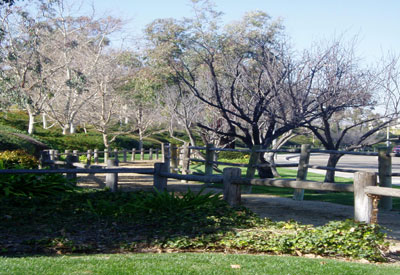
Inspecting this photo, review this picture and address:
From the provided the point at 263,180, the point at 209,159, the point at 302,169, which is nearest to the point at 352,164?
the point at 209,159

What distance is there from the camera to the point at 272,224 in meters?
7.55

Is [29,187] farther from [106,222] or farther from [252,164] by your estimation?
[252,164]

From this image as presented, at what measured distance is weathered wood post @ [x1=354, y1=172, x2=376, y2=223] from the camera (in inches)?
259

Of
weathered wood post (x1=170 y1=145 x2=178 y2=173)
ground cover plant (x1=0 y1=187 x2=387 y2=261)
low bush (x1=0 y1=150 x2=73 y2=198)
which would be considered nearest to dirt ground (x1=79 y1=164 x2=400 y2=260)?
ground cover plant (x1=0 y1=187 x2=387 y2=261)

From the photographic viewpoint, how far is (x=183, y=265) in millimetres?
4914

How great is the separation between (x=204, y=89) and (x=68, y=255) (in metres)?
16.6

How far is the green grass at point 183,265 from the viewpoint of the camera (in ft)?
15.3

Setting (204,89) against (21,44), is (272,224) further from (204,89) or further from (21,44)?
(21,44)

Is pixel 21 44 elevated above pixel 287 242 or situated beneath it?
elevated above

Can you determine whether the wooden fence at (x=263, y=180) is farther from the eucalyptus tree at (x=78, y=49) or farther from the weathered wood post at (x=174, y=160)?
the eucalyptus tree at (x=78, y=49)

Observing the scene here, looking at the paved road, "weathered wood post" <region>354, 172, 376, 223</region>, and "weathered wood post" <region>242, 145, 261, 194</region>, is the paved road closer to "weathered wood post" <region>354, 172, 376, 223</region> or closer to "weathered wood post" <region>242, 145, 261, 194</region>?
"weathered wood post" <region>242, 145, 261, 194</region>

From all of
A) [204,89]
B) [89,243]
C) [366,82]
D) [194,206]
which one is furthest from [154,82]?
[89,243]

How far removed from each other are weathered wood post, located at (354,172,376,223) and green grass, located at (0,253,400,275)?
1350 mm

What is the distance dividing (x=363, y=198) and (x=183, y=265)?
121 inches
